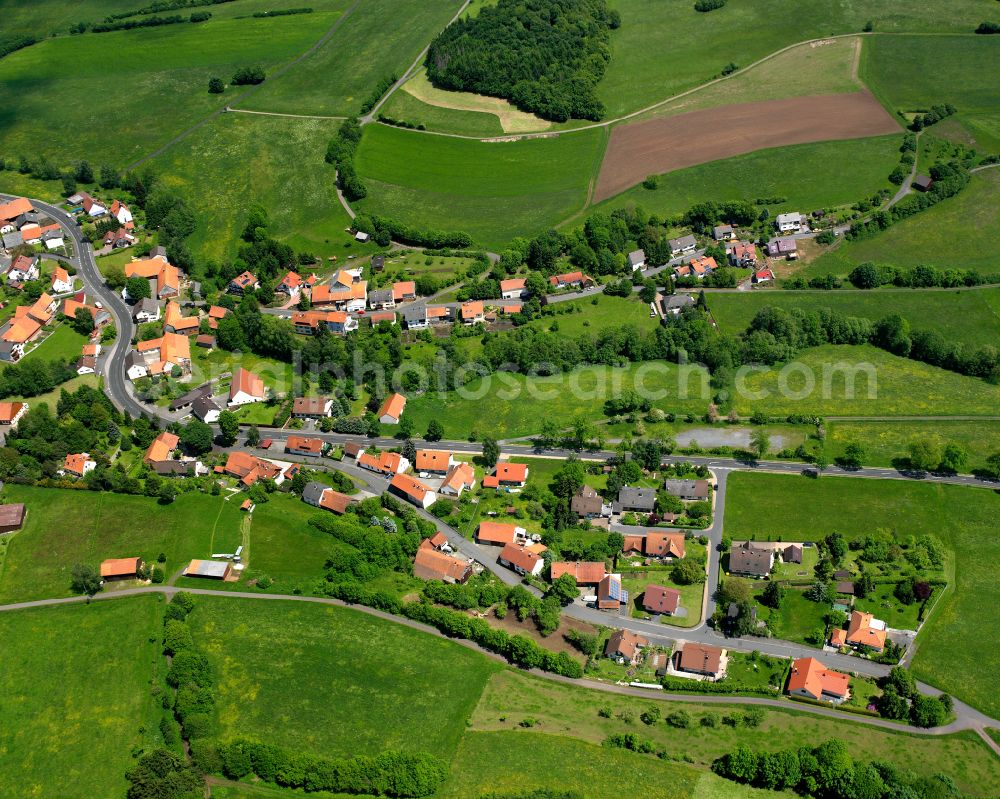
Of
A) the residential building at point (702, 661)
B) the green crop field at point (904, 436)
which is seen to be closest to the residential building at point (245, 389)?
the residential building at point (702, 661)

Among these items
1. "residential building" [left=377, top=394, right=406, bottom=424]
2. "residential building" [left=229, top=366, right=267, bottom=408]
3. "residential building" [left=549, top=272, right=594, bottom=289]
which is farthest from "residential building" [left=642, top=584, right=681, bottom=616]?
"residential building" [left=229, top=366, right=267, bottom=408]

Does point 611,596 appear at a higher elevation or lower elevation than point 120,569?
lower

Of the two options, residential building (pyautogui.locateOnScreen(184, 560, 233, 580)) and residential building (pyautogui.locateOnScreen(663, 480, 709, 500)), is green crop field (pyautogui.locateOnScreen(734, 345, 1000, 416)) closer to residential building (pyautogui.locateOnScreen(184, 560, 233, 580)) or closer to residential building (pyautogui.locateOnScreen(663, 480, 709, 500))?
residential building (pyautogui.locateOnScreen(663, 480, 709, 500))

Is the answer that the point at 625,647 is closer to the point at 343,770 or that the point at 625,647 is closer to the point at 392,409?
the point at 343,770

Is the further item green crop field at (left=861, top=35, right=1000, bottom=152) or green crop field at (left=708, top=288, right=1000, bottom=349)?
green crop field at (left=861, top=35, right=1000, bottom=152)

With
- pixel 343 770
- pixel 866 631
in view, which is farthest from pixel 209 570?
pixel 866 631

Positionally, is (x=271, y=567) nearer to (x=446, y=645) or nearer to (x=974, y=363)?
(x=446, y=645)
